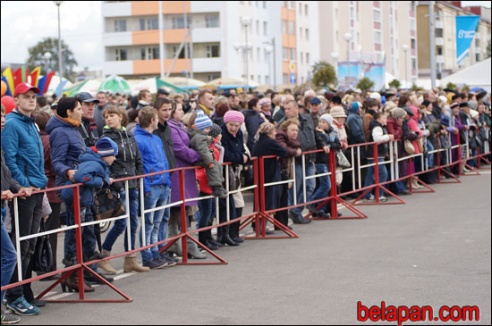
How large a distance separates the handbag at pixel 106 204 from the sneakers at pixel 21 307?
1.35m

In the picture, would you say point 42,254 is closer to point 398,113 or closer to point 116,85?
point 398,113

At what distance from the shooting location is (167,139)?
11945 millimetres

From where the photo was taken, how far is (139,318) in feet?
28.5

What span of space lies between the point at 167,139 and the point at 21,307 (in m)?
3.48

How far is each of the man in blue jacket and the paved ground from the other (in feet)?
1.06

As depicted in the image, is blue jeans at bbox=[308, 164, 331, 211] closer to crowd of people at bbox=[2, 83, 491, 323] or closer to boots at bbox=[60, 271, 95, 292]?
crowd of people at bbox=[2, 83, 491, 323]

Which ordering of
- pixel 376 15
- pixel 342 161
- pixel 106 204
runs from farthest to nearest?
pixel 376 15 < pixel 342 161 < pixel 106 204

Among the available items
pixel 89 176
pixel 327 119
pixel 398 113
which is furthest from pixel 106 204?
pixel 398 113

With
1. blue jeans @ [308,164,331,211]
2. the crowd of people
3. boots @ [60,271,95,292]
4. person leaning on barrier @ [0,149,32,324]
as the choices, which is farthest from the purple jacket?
blue jeans @ [308,164,331,211]

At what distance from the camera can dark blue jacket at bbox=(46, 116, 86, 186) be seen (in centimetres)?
979

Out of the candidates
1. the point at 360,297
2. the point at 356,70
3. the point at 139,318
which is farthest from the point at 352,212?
the point at 356,70

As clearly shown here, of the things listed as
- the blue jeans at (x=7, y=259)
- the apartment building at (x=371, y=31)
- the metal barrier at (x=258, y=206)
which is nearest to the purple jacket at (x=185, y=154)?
the metal barrier at (x=258, y=206)

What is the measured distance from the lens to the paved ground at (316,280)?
348 inches

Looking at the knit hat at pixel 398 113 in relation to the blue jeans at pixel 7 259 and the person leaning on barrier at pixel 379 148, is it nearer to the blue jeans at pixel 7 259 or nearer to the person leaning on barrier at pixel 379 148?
the person leaning on barrier at pixel 379 148
